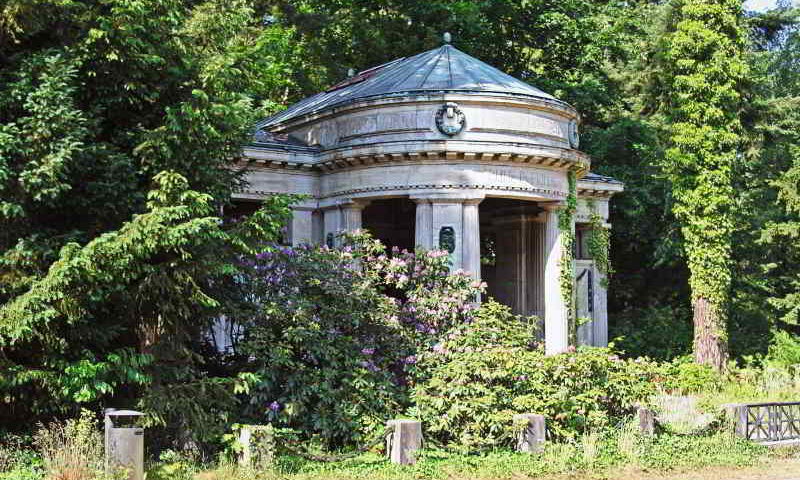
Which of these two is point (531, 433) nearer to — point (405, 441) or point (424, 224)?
point (405, 441)

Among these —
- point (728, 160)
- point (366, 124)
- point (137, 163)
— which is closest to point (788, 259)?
point (728, 160)

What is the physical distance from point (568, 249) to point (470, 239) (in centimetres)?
379

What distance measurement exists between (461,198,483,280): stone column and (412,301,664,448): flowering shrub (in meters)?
6.42

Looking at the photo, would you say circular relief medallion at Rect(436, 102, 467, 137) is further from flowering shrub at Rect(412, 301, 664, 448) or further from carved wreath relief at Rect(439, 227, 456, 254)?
flowering shrub at Rect(412, 301, 664, 448)

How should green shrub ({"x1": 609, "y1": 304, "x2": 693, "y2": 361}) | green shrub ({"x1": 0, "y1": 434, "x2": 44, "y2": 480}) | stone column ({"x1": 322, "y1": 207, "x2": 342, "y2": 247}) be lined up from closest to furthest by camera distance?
green shrub ({"x1": 0, "y1": 434, "x2": 44, "y2": 480})
stone column ({"x1": 322, "y1": 207, "x2": 342, "y2": 247})
green shrub ({"x1": 609, "y1": 304, "x2": 693, "y2": 361})

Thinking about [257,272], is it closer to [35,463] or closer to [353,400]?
[353,400]

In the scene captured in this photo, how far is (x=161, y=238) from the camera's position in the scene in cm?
1162

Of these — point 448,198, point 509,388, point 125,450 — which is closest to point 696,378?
point 448,198

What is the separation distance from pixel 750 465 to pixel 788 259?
883 inches

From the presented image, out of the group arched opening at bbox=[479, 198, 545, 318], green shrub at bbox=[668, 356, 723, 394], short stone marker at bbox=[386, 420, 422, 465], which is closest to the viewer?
short stone marker at bbox=[386, 420, 422, 465]

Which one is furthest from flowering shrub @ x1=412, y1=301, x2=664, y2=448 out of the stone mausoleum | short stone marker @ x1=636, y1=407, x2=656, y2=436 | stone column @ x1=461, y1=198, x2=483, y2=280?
the stone mausoleum

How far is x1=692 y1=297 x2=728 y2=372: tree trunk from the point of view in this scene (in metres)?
24.9

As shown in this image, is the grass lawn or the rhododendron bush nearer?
the grass lawn

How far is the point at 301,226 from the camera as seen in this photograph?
2453cm
